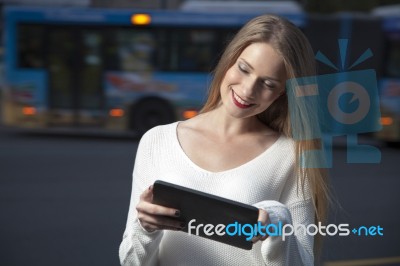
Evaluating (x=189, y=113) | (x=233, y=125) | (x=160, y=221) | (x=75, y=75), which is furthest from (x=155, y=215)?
(x=75, y=75)

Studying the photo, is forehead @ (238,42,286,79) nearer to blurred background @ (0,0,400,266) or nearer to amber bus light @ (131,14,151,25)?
blurred background @ (0,0,400,266)

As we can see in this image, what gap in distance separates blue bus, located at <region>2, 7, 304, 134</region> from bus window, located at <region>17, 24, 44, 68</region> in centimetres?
2

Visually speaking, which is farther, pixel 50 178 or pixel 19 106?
pixel 19 106

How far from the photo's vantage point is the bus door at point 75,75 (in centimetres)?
1057

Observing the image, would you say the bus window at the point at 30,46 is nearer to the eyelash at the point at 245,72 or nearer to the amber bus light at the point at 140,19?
the amber bus light at the point at 140,19

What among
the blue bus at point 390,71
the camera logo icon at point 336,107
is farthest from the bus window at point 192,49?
the camera logo icon at point 336,107

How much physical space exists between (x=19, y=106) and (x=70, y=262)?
21.3 ft

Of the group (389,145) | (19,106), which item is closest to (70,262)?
(19,106)

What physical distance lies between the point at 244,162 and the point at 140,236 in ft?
1.12

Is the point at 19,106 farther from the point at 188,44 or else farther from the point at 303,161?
the point at 303,161

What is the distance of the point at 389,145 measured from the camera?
10797 millimetres

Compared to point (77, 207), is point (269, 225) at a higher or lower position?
higher

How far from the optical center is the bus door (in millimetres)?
10570

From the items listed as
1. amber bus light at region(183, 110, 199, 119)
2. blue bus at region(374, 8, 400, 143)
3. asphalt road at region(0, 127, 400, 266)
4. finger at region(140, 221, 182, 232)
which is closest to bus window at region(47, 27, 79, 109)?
asphalt road at region(0, 127, 400, 266)
